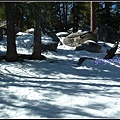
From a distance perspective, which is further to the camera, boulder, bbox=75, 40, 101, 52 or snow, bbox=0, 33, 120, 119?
boulder, bbox=75, 40, 101, 52

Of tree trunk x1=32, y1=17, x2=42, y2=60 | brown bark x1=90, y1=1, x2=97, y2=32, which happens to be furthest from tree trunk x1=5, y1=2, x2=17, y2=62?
brown bark x1=90, y1=1, x2=97, y2=32

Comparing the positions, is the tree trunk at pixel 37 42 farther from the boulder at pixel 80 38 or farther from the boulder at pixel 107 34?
the boulder at pixel 107 34

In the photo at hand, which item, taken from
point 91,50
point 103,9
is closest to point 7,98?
point 91,50

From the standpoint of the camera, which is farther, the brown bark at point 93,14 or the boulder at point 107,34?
the boulder at point 107,34

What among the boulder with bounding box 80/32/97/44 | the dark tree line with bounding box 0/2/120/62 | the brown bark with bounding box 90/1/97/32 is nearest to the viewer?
the dark tree line with bounding box 0/2/120/62

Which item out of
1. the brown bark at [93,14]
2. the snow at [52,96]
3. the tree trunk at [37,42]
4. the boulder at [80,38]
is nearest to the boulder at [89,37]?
the boulder at [80,38]

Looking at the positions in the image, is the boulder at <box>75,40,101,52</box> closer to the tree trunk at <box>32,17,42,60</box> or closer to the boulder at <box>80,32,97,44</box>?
the boulder at <box>80,32,97,44</box>

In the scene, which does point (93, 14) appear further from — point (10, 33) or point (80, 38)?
point (10, 33)

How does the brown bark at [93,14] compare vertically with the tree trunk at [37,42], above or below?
above

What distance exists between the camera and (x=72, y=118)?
13.0 ft

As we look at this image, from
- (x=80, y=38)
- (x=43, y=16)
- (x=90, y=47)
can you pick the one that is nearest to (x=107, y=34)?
(x=80, y=38)

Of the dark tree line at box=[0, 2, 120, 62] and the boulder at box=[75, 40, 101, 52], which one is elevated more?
the dark tree line at box=[0, 2, 120, 62]

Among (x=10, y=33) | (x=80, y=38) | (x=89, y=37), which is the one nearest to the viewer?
(x=10, y=33)

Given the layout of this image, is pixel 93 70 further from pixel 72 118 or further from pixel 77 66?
pixel 72 118
